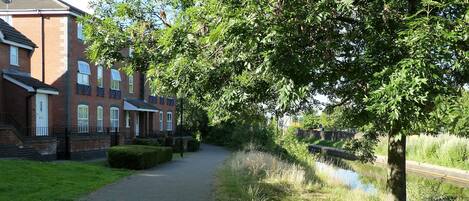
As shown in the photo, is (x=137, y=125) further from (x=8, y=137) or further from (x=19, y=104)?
(x=8, y=137)

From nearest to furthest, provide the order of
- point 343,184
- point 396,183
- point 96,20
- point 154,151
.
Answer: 1. point 396,183
2. point 96,20
3. point 343,184
4. point 154,151

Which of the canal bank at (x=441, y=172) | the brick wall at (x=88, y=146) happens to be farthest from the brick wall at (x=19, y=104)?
the canal bank at (x=441, y=172)

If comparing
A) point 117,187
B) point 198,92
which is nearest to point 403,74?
point 198,92

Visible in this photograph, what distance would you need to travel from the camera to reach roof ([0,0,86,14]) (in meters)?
30.3

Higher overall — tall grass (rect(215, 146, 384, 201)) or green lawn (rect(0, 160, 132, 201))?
green lawn (rect(0, 160, 132, 201))

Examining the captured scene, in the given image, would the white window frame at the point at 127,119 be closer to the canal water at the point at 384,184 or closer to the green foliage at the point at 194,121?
the green foliage at the point at 194,121

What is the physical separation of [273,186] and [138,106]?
2739 cm

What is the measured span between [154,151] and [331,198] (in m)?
10.8

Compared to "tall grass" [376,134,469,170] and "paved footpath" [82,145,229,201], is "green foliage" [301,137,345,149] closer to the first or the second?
"tall grass" [376,134,469,170]

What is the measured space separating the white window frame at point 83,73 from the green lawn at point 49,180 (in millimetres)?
13921

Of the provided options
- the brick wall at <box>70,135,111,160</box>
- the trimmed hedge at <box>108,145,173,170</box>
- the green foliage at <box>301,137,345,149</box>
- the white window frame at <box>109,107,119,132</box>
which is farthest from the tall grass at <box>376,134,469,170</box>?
the white window frame at <box>109,107,119,132</box>

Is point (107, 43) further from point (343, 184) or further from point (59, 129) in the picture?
point (59, 129)

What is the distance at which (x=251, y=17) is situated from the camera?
5648mm

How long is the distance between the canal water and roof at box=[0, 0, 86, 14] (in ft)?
57.1
